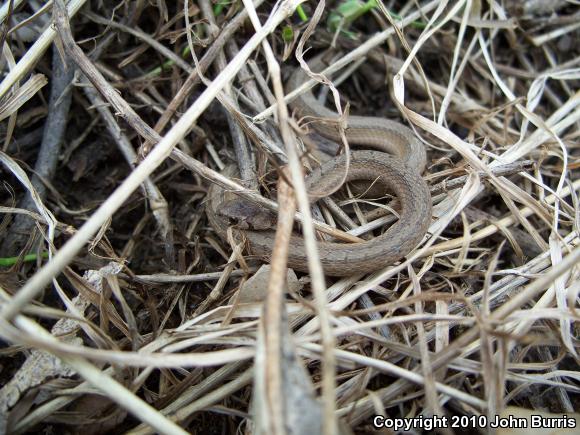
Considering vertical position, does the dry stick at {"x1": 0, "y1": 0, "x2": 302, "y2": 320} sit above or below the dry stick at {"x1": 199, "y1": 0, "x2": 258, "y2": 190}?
below

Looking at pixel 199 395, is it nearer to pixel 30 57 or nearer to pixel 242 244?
pixel 242 244

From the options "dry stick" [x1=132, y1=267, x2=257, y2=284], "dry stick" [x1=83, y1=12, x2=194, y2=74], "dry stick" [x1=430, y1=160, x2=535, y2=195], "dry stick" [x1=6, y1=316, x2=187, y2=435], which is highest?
"dry stick" [x1=83, y1=12, x2=194, y2=74]

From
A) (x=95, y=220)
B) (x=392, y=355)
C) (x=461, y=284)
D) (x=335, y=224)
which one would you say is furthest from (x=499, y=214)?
(x=95, y=220)

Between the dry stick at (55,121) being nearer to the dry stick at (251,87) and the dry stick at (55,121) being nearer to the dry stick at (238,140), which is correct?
the dry stick at (238,140)

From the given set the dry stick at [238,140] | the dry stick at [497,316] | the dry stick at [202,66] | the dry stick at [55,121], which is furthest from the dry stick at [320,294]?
the dry stick at [55,121]

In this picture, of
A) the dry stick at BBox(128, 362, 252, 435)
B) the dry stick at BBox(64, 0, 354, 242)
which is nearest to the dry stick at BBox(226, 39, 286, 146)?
the dry stick at BBox(64, 0, 354, 242)

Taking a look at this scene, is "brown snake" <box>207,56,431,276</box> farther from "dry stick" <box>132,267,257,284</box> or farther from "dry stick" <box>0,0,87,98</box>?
"dry stick" <box>0,0,87,98</box>

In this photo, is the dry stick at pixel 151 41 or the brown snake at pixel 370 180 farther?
the dry stick at pixel 151 41
